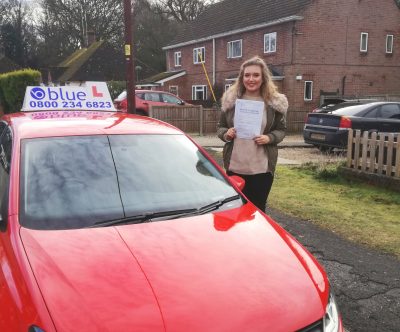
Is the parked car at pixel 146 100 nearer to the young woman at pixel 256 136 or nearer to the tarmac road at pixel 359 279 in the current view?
the tarmac road at pixel 359 279

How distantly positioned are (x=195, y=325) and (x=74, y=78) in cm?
3740

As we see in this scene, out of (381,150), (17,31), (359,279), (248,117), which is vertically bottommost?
(359,279)

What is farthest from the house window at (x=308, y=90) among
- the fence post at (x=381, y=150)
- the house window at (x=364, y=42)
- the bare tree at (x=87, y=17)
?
the bare tree at (x=87, y=17)

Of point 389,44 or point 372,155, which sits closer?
point 372,155

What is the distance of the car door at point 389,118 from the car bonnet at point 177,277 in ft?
33.5

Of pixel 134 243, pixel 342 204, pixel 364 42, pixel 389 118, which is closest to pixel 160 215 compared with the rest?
pixel 134 243

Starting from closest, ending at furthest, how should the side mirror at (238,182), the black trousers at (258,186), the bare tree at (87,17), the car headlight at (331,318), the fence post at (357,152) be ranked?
the car headlight at (331,318) → the side mirror at (238,182) → the black trousers at (258,186) → the fence post at (357,152) → the bare tree at (87,17)

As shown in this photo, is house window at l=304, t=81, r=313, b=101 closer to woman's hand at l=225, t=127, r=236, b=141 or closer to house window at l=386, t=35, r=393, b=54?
house window at l=386, t=35, r=393, b=54

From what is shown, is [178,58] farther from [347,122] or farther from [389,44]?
[347,122]

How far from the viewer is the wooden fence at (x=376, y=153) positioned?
7.21m

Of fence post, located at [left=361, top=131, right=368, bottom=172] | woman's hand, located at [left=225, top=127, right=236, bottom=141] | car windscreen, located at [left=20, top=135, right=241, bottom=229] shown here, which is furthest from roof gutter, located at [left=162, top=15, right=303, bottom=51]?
car windscreen, located at [left=20, top=135, right=241, bottom=229]

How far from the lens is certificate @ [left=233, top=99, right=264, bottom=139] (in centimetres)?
390

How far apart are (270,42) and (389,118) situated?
46.5 ft

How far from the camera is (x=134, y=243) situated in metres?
2.35
